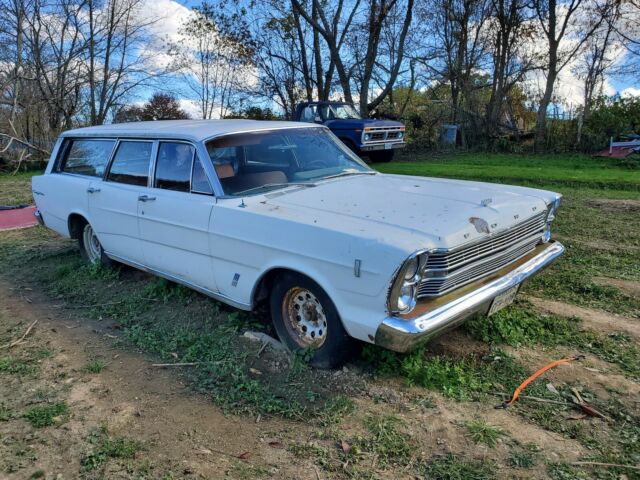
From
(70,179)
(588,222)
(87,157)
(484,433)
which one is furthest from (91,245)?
(588,222)

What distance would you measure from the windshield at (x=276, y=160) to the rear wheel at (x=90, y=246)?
2.39 meters

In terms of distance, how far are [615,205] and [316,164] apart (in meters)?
6.02

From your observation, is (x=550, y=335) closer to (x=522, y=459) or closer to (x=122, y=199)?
(x=522, y=459)

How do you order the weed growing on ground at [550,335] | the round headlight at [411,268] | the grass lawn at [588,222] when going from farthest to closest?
the grass lawn at [588,222]
the weed growing on ground at [550,335]
the round headlight at [411,268]

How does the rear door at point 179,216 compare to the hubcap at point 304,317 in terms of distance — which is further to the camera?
the rear door at point 179,216

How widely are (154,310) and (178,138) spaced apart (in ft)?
5.09

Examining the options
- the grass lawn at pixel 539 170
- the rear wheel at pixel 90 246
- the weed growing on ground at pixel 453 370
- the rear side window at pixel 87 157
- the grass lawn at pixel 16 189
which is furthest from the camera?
the grass lawn at pixel 16 189

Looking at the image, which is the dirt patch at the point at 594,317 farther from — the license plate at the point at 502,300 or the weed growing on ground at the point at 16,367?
the weed growing on ground at the point at 16,367

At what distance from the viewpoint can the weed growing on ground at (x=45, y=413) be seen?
9.86ft

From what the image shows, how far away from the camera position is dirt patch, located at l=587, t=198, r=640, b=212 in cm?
793

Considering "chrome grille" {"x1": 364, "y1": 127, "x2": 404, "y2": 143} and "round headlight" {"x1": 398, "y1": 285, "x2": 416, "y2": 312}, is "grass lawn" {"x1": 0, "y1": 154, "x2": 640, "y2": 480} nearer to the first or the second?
"round headlight" {"x1": 398, "y1": 285, "x2": 416, "y2": 312}

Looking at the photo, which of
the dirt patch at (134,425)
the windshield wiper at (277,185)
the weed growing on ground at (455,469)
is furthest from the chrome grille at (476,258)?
the windshield wiper at (277,185)

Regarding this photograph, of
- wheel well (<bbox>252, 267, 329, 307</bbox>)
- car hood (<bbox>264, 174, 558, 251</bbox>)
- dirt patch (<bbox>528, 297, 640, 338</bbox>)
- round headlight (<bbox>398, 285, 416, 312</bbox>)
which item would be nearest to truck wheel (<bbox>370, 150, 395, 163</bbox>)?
car hood (<bbox>264, 174, 558, 251</bbox>)

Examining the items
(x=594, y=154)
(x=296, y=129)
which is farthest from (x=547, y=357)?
(x=594, y=154)
